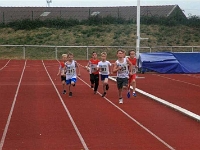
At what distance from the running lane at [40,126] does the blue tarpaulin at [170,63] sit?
1460 centimetres

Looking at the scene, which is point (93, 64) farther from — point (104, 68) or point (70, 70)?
point (70, 70)

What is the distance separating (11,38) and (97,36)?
970cm

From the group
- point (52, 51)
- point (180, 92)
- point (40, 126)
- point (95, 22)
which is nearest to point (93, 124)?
point (40, 126)

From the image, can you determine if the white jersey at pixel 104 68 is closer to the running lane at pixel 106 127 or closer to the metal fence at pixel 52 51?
the running lane at pixel 106 127

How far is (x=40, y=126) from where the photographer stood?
39.4ft

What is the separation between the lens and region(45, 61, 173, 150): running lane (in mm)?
9922

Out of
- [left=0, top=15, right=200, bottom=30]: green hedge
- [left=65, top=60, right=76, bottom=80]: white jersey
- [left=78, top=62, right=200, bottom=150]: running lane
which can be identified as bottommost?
[left=78, top=62, right=200, bottom=150]: running lane

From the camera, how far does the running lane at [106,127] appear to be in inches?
391

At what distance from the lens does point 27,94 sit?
19.4 meters

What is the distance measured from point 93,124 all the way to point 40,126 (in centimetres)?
123

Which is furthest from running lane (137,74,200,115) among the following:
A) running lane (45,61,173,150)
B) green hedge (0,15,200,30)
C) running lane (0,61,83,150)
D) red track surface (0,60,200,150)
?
green hedge (0,15,200,30)

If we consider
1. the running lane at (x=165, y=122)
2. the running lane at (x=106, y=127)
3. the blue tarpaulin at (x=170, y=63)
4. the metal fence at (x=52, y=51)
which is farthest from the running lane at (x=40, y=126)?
the metal fence at (x=52, y=51)

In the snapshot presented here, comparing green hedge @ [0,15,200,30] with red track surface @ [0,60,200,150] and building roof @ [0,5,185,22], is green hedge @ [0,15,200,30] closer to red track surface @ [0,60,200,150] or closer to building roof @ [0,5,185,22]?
building roof @ [0,5,185,22]

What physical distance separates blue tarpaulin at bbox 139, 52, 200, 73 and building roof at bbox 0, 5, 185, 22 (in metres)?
39.1
